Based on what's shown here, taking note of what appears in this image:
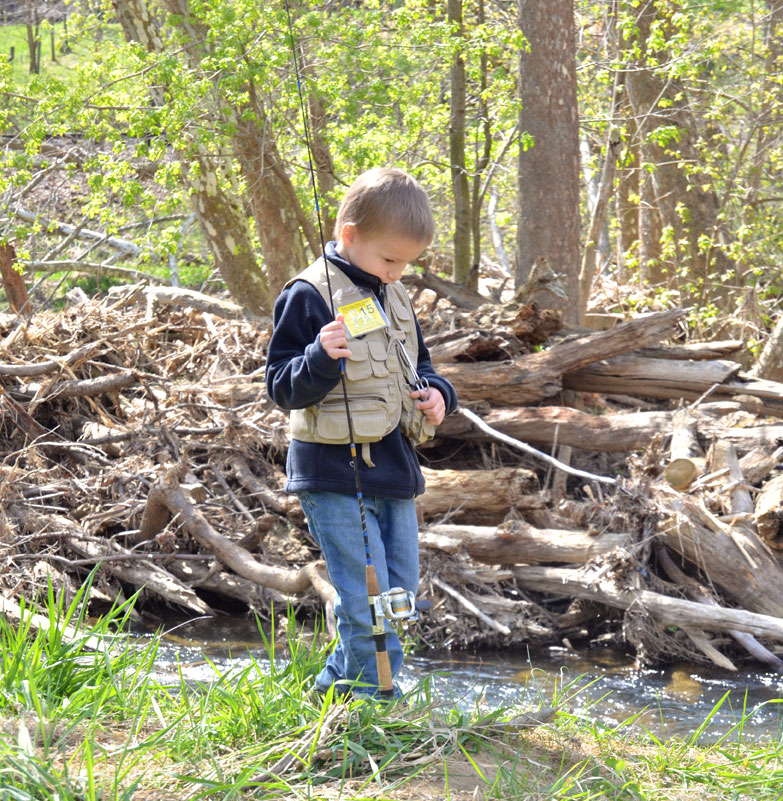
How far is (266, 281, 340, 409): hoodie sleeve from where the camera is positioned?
297 cm

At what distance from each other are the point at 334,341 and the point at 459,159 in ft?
25.2

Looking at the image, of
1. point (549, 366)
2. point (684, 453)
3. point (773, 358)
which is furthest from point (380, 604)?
point (773, 358)

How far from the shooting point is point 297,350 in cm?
317

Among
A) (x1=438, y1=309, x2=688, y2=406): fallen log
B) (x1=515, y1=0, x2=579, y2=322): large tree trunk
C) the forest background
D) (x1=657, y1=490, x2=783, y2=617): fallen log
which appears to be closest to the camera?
(x1=657, y1=490, x2=783, y2=617): fallen log

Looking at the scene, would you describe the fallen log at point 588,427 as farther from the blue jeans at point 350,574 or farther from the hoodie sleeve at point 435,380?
the blue jeans at point 350,574

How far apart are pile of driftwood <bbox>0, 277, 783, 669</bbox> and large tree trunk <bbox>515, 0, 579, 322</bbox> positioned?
3.95ft

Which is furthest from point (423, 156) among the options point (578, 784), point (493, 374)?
point (578, 784)

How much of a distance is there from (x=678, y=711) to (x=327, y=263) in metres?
3.36

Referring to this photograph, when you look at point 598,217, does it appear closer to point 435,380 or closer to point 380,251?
point 435,380

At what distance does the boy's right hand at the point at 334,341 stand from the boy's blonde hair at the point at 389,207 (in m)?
0.40

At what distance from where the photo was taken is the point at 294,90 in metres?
8.75

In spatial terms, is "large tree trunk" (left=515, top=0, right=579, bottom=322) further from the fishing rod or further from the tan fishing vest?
the fishing rod

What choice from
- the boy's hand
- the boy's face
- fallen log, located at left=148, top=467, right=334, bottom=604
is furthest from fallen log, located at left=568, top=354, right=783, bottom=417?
the boy's face

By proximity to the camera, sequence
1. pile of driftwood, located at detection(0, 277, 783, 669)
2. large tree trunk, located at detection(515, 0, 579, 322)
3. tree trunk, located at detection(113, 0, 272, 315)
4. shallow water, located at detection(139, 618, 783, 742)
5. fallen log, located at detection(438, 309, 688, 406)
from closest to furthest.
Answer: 1. shallow water, located at detection(139, 618, 783, 742)
2. pile of driftwood, located at detection(0, 277, 783, 669)
3. fallen log, located at detection(438, 309, 688, 406)
4. large tree trunk, located at detection(515, 0, 579, 322)
5. tree trunk, located at detection(113, 0, 272, 315)
